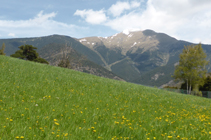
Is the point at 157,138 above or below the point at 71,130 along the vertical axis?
below

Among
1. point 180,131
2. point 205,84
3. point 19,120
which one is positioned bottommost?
point 205,84

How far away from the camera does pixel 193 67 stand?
56812 millimetres

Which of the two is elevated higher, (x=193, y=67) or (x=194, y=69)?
(x=193, y=67)

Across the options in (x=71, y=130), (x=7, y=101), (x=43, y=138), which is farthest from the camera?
(x=7, y=101)

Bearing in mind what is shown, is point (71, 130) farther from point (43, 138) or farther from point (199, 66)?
point (199, 66)

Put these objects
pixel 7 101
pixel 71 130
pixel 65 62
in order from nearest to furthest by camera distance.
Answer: pixel 71 130 → pixel 7 101 → pixel 65 62

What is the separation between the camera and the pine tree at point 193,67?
54.9 meters

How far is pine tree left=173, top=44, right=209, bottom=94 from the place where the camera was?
5494 centimetres

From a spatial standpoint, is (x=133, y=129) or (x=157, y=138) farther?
(x=133, y=129)

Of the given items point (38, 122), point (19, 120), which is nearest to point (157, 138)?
point (38, 122)

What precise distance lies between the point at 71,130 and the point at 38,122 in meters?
1.05

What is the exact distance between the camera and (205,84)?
58312 millimetres

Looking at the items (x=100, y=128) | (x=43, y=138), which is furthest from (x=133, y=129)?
(x=43, y=138)

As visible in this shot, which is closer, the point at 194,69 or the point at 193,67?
the point at 194,69
